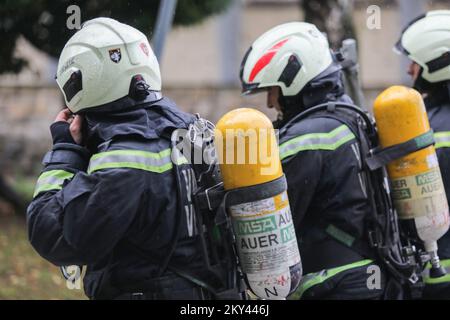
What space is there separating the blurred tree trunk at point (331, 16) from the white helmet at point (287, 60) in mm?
5600

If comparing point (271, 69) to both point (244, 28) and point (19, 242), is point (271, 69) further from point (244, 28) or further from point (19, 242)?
point (244, 28)

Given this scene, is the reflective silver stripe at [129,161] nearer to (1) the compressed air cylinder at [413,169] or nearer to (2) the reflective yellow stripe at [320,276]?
(2) the reflective yellow stripe at [320,276]

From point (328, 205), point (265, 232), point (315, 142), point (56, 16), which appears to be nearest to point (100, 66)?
point (265, 232)

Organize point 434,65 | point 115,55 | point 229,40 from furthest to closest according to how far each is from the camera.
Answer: point 229,40, point 434,65, point 115,55

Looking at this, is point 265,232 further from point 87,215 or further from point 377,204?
point 377,204

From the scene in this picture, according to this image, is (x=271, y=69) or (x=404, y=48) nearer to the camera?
(x=271, y=69)

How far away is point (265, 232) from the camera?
10.9 ft

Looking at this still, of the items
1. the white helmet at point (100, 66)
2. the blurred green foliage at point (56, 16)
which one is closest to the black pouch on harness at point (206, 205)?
the white helmet at point (100, 66)

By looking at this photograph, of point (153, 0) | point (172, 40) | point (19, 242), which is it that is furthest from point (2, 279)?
point (172, 40)

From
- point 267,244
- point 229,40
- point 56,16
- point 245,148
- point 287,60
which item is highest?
point 229,40

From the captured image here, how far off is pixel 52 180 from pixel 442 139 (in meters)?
2.18

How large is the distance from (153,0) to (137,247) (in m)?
5.09

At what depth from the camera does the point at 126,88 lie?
3.34 m

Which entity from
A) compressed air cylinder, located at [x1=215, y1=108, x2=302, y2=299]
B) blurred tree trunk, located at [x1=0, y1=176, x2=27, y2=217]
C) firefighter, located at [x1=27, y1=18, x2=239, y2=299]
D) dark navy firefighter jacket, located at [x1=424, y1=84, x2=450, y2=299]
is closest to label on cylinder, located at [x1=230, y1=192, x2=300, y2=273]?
compressed air cylinder, located at [x1=215, y1=108, x2=302, y2=299]
